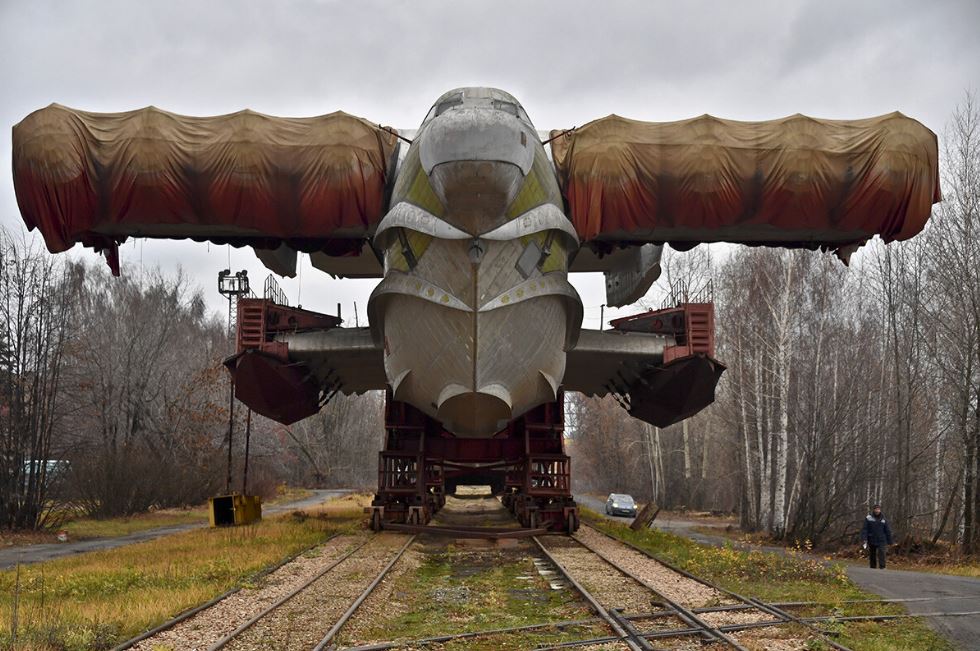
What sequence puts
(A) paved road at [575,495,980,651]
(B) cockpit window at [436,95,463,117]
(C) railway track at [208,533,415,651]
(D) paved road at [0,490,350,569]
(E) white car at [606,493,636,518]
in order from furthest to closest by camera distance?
(E) white car at [606,493,636,518] → (D) paved road at [0,490,350,569] → (B) cockpit window at [436,95,463,117] → (A) paved road at [575,495,980,651] → (C) railway track at [208,533,415,651]

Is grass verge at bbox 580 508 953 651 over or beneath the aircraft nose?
beneath

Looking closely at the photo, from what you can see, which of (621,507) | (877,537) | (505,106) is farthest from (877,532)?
(621,507)

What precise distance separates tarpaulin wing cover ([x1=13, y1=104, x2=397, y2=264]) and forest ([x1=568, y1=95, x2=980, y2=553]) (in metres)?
8.97

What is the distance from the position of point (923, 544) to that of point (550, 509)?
8696 millimetres

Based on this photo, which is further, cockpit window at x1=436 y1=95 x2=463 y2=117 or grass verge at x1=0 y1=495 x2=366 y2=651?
cockpit window at x1=436 y1=95 x2=463 y2=117

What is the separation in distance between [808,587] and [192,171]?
1324 cm

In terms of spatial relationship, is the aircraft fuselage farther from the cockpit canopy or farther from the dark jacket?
the dark jacket

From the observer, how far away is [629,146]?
15211 millimetres

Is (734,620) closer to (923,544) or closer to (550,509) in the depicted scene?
(550,509)

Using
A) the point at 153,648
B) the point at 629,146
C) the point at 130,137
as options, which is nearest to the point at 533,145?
the point at 629,146

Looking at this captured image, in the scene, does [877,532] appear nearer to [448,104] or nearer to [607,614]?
[607,614]

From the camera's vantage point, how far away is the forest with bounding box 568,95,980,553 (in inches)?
746

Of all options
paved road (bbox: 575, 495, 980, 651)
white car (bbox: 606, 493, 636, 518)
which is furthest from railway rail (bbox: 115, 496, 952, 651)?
white car (bbox: 606, 493, 636, 518)

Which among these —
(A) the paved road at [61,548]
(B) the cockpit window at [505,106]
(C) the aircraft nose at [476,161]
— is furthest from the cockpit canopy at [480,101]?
(A) the paved road at [61,548]
